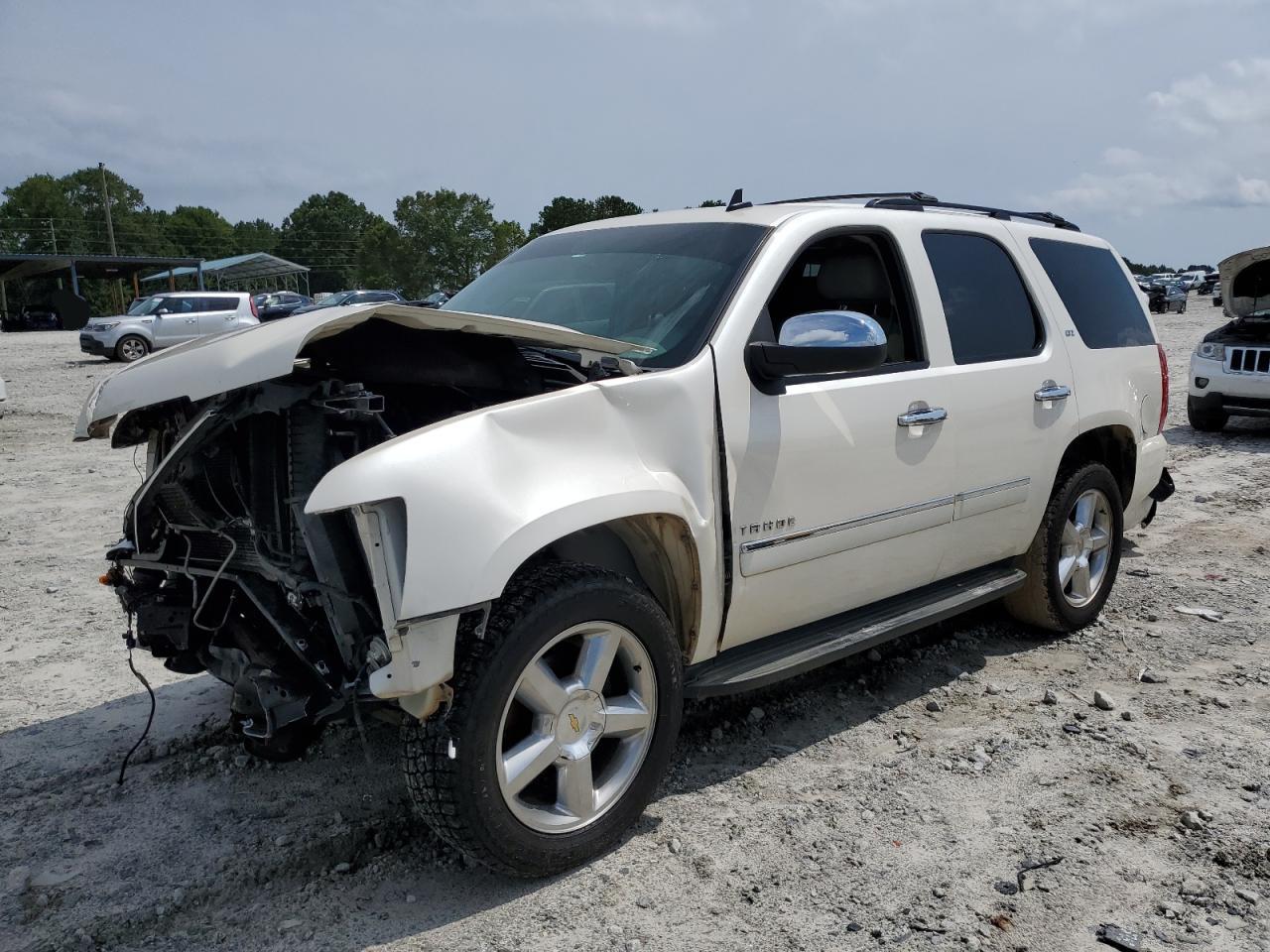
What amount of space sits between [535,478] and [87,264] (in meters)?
53.4

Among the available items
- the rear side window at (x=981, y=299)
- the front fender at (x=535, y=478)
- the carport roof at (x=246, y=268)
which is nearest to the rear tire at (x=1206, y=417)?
the rear side window at (x=981, y=299)

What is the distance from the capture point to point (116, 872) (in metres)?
2.91

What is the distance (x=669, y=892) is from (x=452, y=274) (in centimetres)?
7946

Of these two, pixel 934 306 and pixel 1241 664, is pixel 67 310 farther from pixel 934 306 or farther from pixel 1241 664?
pixel 1241 664

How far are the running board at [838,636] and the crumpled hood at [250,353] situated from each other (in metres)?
1.11

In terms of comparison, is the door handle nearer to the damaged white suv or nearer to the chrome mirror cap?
the damaged white suv

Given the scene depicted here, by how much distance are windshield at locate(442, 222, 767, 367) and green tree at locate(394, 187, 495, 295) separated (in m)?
76.2

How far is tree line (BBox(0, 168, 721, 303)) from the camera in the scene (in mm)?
78125

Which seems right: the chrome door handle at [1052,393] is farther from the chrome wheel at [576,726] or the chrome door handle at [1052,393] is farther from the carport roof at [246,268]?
the carport roof at [246,268]

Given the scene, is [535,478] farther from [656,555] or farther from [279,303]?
[279,303]

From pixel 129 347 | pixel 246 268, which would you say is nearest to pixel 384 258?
pixel 246 268

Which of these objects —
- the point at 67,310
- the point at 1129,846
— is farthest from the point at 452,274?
the point at 1129,846

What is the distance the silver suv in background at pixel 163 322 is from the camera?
960 inches

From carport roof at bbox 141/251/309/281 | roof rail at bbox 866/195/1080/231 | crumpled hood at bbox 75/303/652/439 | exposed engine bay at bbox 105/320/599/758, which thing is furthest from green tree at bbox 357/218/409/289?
crumpled hood at bbox 75/303/652/439
